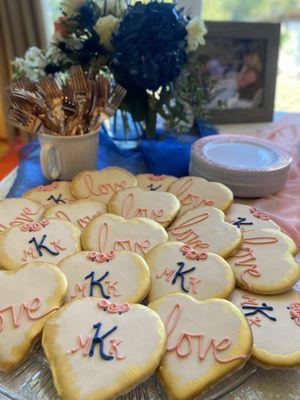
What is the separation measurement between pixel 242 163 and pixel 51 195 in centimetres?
47

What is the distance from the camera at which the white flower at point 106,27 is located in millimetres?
891

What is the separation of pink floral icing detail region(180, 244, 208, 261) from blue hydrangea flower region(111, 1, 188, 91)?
44 centimetres

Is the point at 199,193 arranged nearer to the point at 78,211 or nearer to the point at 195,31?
the point at 78,211

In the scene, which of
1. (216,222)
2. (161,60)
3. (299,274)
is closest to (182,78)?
(161,60)

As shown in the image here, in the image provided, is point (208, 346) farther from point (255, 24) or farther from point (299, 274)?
point (255, 24)

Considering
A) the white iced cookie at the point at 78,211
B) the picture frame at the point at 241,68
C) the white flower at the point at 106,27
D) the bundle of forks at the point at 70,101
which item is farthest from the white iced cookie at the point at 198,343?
the picture frame at the point at 241,68

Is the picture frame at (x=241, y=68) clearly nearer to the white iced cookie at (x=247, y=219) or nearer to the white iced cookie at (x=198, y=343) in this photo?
the white iced cookie at (x=247, y=219)

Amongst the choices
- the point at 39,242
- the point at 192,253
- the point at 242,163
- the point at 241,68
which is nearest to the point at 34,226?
the point at 39,242

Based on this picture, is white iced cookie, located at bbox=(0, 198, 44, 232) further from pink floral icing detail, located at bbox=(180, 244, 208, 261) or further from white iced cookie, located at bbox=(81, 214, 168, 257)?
pink floral icing detail, located at bbox=(180, 244, 208, 261)

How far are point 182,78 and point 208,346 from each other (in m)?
0.77

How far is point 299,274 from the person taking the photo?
619 mm

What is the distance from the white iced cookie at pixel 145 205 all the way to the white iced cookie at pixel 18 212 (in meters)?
0.15

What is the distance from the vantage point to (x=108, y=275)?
0.61 m

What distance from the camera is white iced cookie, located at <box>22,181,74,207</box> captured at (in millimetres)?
847
